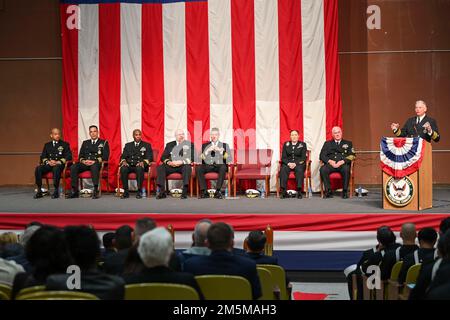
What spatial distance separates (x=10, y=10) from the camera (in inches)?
431

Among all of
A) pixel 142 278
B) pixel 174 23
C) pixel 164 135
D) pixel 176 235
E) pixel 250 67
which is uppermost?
pixel 174 23

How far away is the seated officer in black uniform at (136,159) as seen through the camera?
9.46 m

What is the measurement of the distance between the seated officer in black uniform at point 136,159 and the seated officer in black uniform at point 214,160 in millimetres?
794

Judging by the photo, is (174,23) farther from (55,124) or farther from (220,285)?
(220,285)

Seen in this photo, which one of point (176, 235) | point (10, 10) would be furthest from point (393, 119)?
point (10, 10)

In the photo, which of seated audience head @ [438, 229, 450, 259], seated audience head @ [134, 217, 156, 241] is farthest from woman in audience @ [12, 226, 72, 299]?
seated audience head @ [438, 229, 450, 259]

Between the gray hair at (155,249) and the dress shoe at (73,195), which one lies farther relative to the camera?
the dress shoe at (73,195)

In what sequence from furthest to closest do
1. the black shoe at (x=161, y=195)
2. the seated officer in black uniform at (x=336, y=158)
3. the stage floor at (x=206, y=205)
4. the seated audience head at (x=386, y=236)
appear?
the black shoe at (x=161, y=195) → the seated officer in black uniform at (x=336, y=158) → the stage floor at (x=206, y=205) → the seated audience head at (x=386, y=236)

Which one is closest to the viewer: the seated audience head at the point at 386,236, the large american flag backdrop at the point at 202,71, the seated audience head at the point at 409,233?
the seated audience head at the point at 409,233

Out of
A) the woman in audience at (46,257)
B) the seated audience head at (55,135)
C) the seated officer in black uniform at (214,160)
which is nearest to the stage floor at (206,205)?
the seated officer in black uniform at (214,160)

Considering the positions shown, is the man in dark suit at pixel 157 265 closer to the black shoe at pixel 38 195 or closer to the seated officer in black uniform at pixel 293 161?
the seated officer in black uniform at pixel 293 161

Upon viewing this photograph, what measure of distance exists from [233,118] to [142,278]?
7.32 metres

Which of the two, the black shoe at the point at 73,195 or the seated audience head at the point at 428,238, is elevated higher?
the seated audience head at the point at 428,238

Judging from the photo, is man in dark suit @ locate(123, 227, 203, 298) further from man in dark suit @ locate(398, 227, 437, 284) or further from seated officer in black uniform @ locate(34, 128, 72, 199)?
seated officer in black uniform @ locate(34, 128, 72, 199)
